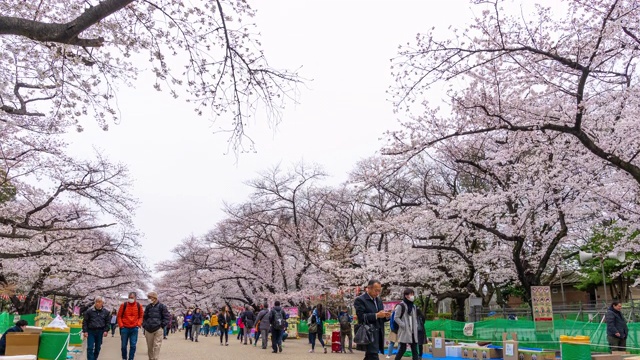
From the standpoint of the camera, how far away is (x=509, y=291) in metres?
39.9

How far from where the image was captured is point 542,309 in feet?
49.4

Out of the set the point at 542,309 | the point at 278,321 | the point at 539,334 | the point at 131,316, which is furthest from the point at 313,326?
the point at 131,316

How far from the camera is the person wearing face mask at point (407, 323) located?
373 inches

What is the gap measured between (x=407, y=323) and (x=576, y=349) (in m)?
3.30

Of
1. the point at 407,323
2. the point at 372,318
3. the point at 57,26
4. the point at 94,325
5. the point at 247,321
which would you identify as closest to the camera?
the point at 57,26

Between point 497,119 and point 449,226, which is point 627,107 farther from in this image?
point 449,226

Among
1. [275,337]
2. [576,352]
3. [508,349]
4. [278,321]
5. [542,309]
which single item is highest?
[542,309]

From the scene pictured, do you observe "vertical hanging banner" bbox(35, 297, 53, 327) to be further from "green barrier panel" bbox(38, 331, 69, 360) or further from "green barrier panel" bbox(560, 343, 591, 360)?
"green barrier panel" bbox(560, 343, 591, 360)

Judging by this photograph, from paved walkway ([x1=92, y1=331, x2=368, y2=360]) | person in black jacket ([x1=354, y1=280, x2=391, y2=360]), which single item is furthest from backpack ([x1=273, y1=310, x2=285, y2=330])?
person in black jacket ([x1=354, y1=280, x2=391, y2=360])

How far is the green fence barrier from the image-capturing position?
13.5m

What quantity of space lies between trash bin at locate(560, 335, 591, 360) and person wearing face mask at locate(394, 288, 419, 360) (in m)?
2.93

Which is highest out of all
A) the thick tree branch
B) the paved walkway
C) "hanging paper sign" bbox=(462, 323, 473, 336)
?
the thick tree branch

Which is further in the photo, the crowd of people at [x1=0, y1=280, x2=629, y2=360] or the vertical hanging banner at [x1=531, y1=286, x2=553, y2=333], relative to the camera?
the vertical hanging banner at [x1=531, y1=286, x2=553, y2=333]

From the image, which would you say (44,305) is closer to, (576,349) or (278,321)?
(278,321)
